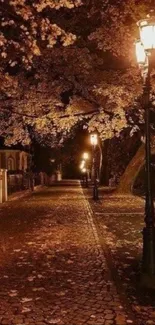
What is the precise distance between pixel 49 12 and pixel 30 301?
1639 cm

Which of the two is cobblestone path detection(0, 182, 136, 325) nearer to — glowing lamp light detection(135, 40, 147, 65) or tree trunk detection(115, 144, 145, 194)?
glowing lamp light detection(135, 40, 147, 65)

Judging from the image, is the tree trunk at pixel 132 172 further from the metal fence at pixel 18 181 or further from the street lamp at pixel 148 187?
the street lamp at pixel 148 187

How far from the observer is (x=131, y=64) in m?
22.2

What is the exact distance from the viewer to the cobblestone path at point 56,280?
22.8ft

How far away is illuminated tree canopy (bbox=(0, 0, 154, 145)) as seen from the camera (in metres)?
19.5

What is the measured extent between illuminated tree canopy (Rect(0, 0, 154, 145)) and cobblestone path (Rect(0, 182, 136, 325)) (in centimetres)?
562

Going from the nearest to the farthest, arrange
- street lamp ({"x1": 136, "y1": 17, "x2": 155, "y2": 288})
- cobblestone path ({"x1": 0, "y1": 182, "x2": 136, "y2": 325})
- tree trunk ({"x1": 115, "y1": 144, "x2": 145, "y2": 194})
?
cobblestone path ({"x1": 0, "y1": 182, "x2": 136, "y2": 325})
street lamp ({"x1": 136, "y1": 17, "x2": 155, "y2": 288})
tree trunk ({"x1": 115, "y1": 144, "x2": 145, "y2": 194})

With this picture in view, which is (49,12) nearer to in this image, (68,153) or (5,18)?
(5,18)

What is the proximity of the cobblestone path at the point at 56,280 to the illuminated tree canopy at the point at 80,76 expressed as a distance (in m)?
5.62

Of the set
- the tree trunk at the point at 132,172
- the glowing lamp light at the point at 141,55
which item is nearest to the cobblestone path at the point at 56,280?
the glowing lamp light at the point at 141,55

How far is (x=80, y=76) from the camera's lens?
2497cm

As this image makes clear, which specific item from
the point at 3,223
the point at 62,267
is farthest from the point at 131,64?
the point at 62,267

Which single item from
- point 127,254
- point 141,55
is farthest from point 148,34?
point 127,254

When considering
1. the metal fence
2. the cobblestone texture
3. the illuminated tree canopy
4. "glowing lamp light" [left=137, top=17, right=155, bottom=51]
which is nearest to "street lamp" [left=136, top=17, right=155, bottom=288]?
"glowing lamp light" [left=137, top=17, right=155, bottom=51]
